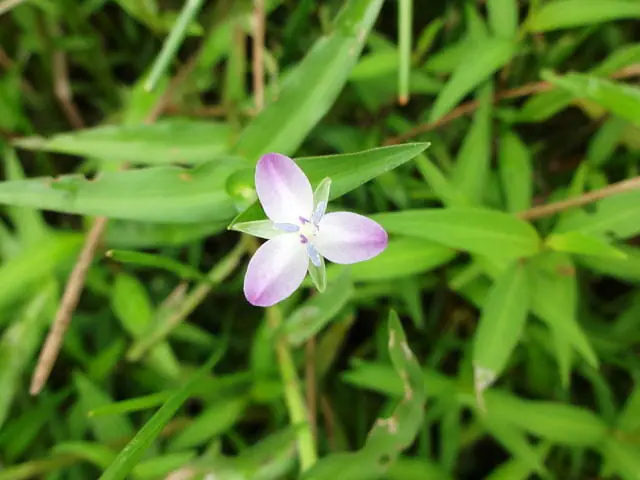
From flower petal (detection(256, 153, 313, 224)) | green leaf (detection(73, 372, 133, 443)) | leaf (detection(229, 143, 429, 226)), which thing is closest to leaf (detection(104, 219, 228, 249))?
green leaf (detection(73, 372, 133, 443))

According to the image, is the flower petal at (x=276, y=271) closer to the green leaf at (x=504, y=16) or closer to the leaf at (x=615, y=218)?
the leaf at (x=615, y=218)

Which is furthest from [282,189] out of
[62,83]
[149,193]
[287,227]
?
[62,83]

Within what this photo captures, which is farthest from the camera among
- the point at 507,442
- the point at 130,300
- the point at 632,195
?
the point at 130,300

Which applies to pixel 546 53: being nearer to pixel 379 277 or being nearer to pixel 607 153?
pixel 607 153

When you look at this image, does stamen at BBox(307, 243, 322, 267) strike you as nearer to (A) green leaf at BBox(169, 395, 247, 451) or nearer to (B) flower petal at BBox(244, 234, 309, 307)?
(B) flower petal at BBox(244, 234, 309, 307)

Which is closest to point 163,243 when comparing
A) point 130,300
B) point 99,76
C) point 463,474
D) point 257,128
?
point 130,300

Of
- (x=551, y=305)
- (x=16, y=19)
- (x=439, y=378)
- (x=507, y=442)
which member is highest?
(x=16, y=19)

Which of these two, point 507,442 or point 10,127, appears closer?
point 507,442
